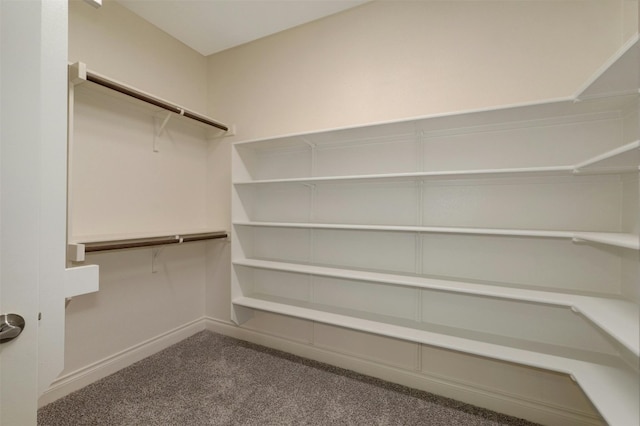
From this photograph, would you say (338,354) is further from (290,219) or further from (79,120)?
(79,120)

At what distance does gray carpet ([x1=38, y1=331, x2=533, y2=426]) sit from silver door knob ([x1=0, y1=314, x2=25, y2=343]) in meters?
1.35

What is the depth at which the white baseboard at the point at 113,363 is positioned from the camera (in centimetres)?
173

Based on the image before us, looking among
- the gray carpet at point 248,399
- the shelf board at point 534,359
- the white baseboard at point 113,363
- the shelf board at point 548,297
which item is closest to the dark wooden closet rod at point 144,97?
the shelf board at point 548,297

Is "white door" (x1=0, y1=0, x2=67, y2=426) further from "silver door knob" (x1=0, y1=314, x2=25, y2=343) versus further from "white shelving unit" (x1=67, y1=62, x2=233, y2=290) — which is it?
"white shelving unit" (x1=67, y1=62, x2=233, y2=290)

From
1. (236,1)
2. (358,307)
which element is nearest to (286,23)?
(236,1)

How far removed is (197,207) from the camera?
2689 millimetres

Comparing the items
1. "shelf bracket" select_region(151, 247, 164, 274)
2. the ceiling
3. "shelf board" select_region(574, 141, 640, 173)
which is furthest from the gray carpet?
the ceiling

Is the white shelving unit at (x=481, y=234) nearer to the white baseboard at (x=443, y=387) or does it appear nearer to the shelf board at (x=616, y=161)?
the shelf board at (x=616, y=161)

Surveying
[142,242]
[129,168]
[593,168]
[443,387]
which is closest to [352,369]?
[443,387]

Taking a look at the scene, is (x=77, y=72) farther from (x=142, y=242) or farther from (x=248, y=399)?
(x=248, y=399)

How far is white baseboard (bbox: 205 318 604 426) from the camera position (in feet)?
5.13

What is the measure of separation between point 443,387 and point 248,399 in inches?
49.6

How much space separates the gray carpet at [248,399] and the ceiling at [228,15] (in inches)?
107

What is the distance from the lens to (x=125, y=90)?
69.7 inches
